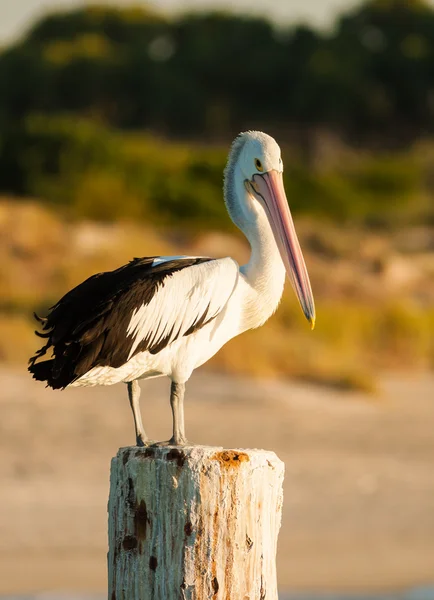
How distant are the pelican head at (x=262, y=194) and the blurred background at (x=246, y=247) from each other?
3.59 m

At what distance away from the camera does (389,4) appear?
42.1 m

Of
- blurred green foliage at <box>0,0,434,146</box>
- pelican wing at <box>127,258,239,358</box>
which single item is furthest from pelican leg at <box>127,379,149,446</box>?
blurred green foliage at <box>0,0,434,146</box>

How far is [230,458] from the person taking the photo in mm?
3631

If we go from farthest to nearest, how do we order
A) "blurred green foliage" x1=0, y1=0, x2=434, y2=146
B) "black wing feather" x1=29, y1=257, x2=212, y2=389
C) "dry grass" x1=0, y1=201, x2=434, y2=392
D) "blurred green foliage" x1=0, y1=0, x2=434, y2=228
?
"blurred green foliage" x1=0, y1=0, x2=434, y2=146 < "blurred green foliage" x1=0, y1=0, x2=434, y2=228 < "dry grass" x1=0, y1=201, x2=434, y2=392 < "black wing feather" x1=29, y1=257, x2=212, y2=389

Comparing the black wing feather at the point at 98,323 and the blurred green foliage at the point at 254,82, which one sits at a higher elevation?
the blurred green foliage at the point at 254,82

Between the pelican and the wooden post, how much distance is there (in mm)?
369

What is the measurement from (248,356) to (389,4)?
31.1 meters

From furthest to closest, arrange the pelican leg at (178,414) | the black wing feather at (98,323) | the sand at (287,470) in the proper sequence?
the sand at (287,470) < the pelican leg at (178,414) < the black wing feather at (98,323)

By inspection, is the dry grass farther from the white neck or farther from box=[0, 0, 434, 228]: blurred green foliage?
box=[0, 0, 434, 228]: blurred green foliage

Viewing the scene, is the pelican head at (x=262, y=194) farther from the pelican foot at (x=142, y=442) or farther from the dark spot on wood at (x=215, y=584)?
the dark spot on wood at (x=215, y=584)

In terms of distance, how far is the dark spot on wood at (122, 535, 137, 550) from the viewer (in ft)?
11.9

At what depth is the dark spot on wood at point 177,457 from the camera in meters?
3.62

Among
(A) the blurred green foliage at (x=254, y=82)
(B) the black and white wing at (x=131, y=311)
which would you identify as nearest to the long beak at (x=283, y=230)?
(B) the black and white wing at (x=131, y=311)

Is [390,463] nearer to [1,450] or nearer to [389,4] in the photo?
[1,450]
